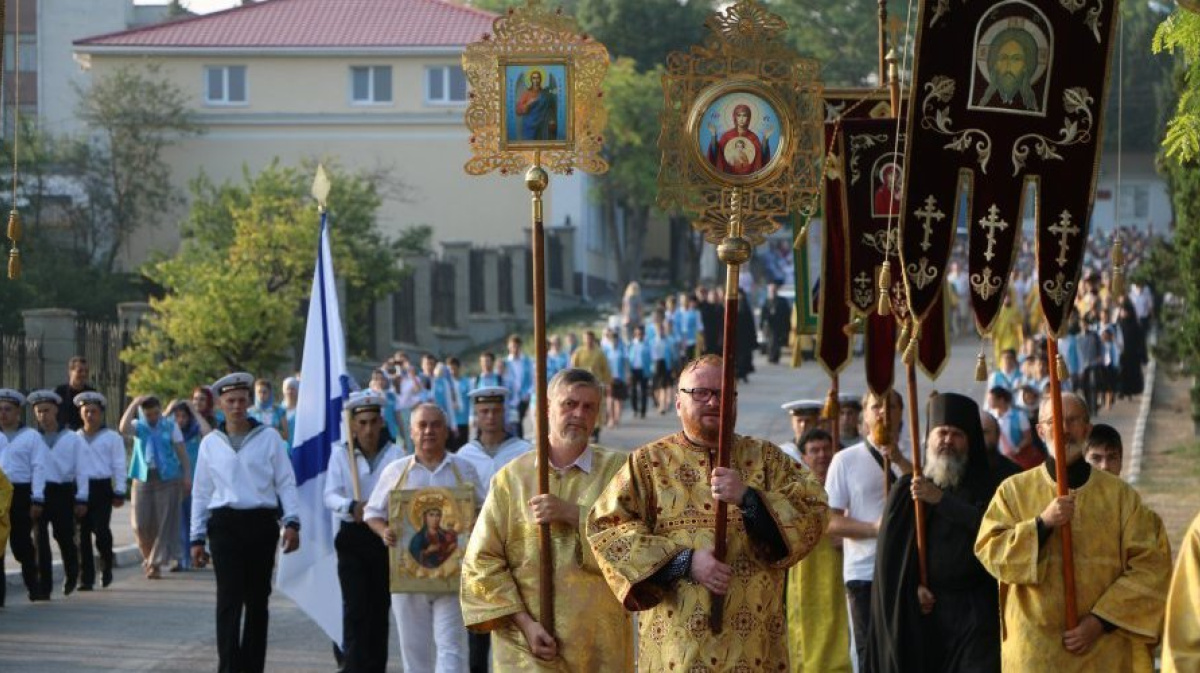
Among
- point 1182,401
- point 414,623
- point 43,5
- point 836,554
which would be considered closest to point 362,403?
point 414,623

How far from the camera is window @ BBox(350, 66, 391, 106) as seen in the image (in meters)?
60.8

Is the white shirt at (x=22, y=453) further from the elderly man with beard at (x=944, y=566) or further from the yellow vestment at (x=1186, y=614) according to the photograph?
the yellow vestment at (x=1186, y=614)

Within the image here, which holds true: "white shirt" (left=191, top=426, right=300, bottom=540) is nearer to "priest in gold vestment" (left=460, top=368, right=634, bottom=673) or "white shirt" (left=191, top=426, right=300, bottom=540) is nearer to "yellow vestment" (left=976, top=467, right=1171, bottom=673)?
"priest in gold vestment" (left=460, top=368, right=634, bottom=673)

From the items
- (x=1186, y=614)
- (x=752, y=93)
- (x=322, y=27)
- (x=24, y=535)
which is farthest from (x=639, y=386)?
(x=1186, y=614)

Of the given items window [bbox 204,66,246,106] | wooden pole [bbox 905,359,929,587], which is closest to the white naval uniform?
wooden pole [bbox 905,359,929,587]

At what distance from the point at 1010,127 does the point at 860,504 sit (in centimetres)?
327

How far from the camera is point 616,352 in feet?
119

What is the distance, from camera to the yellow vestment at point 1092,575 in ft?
33.1

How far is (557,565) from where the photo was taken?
32.2 feet

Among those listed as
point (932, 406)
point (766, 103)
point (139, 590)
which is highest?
point (766, 103)

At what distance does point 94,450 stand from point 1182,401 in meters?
21.4

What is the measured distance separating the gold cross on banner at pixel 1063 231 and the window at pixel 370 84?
169 ft

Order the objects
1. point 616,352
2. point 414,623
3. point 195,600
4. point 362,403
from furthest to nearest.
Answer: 1. point 616,352
2. point 195,600
3. point 362,403
4. point 414,623

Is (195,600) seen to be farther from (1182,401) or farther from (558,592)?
(1182,401)
